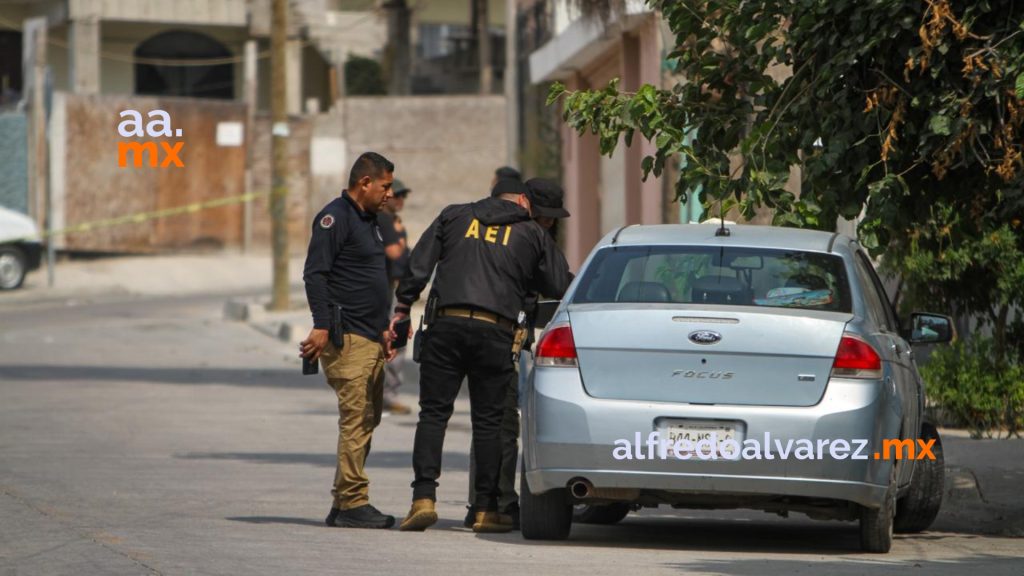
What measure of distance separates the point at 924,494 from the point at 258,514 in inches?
136

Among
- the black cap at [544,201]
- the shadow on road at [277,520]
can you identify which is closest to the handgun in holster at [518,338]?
the black cap at [544,201]

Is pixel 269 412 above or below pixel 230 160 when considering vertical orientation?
below

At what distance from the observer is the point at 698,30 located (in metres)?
10.8

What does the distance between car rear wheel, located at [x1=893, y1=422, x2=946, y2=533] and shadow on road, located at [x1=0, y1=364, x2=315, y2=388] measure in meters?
10.1

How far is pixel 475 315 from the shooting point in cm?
926

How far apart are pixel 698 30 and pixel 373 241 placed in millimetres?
2464

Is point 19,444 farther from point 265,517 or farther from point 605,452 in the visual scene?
point 605,452

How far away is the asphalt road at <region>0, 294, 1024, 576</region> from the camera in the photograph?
8031mm

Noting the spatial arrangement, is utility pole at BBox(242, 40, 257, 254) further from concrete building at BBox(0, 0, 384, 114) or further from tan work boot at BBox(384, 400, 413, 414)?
tan work boot at BBox(384, 400, 413, 414)

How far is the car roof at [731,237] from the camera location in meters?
8.80

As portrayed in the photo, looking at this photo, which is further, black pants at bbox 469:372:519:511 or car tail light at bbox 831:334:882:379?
black pants at bbox 469:372:519:511

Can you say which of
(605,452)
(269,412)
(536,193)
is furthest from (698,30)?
(269,412)

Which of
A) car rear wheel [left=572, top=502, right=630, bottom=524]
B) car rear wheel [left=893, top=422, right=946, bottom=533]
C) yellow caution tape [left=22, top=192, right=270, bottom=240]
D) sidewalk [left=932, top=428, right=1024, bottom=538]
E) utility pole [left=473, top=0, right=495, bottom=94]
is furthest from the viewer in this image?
utility pole [left=473, top=0, right=495, bottom=94]

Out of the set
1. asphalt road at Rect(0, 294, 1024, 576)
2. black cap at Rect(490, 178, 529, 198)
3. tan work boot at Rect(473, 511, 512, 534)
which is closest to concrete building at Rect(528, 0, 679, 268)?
asphalt road at Rect(0, 294, 1024, 576)
